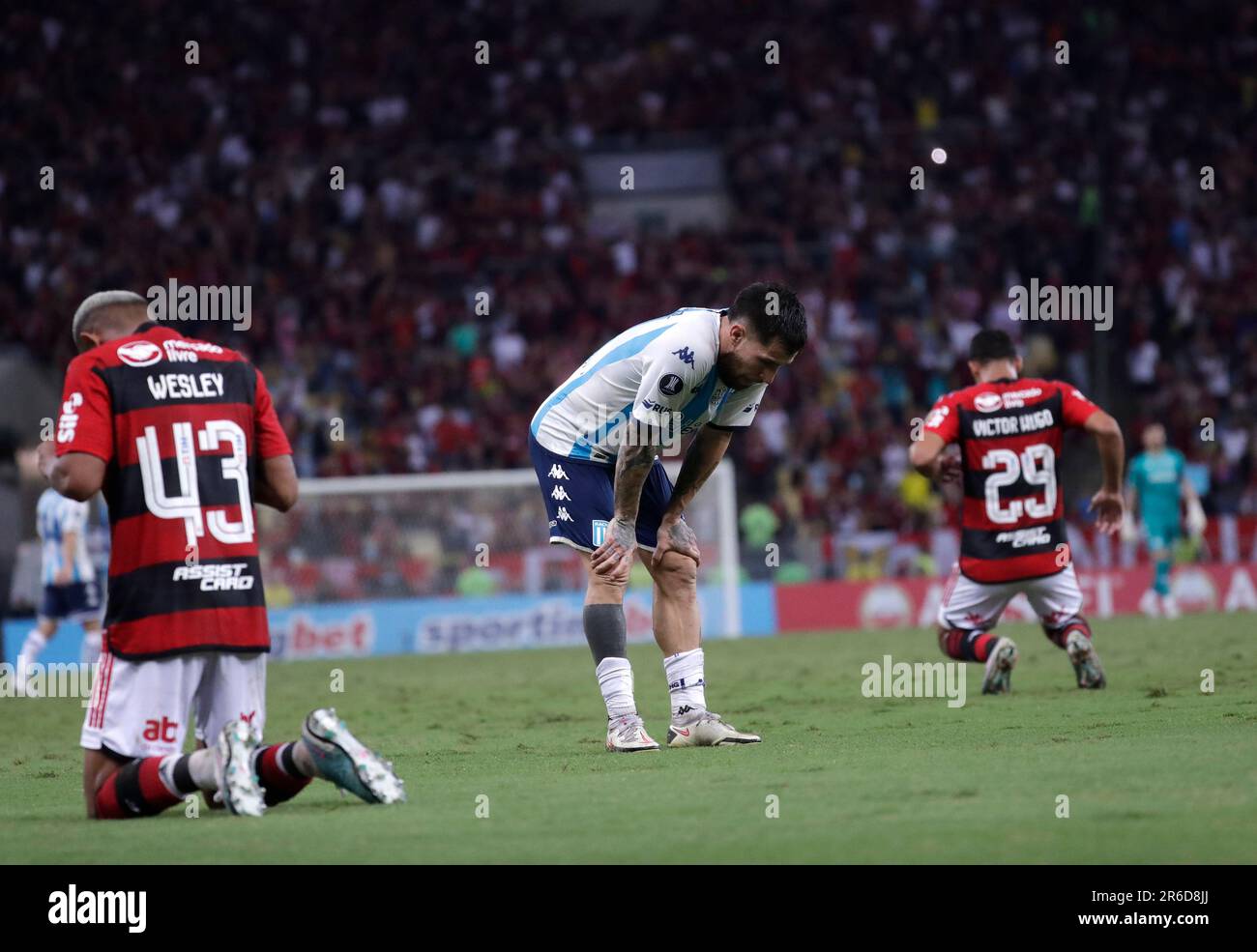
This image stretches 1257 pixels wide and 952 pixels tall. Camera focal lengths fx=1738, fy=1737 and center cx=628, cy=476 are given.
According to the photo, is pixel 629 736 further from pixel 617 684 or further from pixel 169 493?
pixel 169 493

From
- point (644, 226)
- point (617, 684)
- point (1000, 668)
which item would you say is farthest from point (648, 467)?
point (644, 226)

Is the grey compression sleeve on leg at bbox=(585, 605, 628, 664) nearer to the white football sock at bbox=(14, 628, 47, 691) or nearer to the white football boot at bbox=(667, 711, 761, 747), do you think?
the white football boot at bbox=(667, 711, 761, 747)

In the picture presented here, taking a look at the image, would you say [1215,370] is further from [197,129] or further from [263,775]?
[263,775]

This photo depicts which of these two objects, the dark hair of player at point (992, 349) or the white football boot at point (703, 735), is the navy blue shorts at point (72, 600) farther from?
the white football boot at point (703, 735)

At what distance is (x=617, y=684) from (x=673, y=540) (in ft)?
2.40

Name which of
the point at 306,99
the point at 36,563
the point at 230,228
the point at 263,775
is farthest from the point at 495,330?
the point at 263,775

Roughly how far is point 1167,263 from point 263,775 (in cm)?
2444

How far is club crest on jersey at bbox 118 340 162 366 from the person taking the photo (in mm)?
6605

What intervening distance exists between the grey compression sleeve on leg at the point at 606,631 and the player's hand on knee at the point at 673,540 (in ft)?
1.07

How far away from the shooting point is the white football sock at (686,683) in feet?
27.1

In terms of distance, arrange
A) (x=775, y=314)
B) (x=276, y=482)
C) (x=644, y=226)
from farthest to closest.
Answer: (x=644, y=226)
(x=775, y=314)
(x=276, y=482)

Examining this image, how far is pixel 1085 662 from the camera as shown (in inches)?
428

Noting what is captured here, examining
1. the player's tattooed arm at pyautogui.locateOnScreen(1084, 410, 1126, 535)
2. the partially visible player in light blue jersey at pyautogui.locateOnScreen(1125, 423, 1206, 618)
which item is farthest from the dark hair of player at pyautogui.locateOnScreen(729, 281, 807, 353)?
the partially visible player in light blue jersey at pyautogui.locateOnScreen(1125, 423, 1206, 618)

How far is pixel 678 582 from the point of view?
27.3 feet
